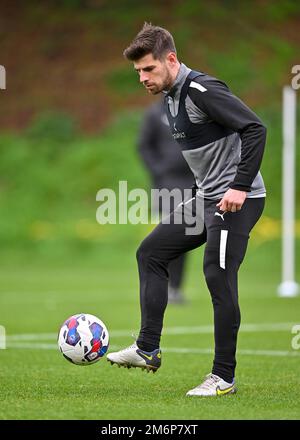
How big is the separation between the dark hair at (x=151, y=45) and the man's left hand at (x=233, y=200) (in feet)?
2.79

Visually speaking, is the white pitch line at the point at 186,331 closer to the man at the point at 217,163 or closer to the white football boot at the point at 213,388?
the man at the point at 217,163

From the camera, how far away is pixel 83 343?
5.71 metres

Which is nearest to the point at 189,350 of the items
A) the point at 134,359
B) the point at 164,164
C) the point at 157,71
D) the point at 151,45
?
the point at 134,359

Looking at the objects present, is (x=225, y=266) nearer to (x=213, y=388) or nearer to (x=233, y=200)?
(x=233, y=200)

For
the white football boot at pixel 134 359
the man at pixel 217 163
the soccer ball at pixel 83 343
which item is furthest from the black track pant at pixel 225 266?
the soccer ball at pixel 83 343

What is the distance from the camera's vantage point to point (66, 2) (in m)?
24.1

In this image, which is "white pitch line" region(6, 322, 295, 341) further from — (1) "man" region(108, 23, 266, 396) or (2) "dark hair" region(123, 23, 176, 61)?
(2) "dark hair" region(123, 23, 176, 61)

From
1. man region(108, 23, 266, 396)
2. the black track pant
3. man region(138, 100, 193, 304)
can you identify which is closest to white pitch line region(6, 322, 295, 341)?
man region(138, 100, 193, 304)

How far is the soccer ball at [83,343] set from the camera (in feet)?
18.7

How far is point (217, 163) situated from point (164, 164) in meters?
6.53

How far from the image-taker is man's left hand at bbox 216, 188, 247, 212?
17.5 feet

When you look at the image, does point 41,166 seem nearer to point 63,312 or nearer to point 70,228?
point 70,228

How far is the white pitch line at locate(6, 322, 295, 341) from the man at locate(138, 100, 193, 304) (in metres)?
2.16
